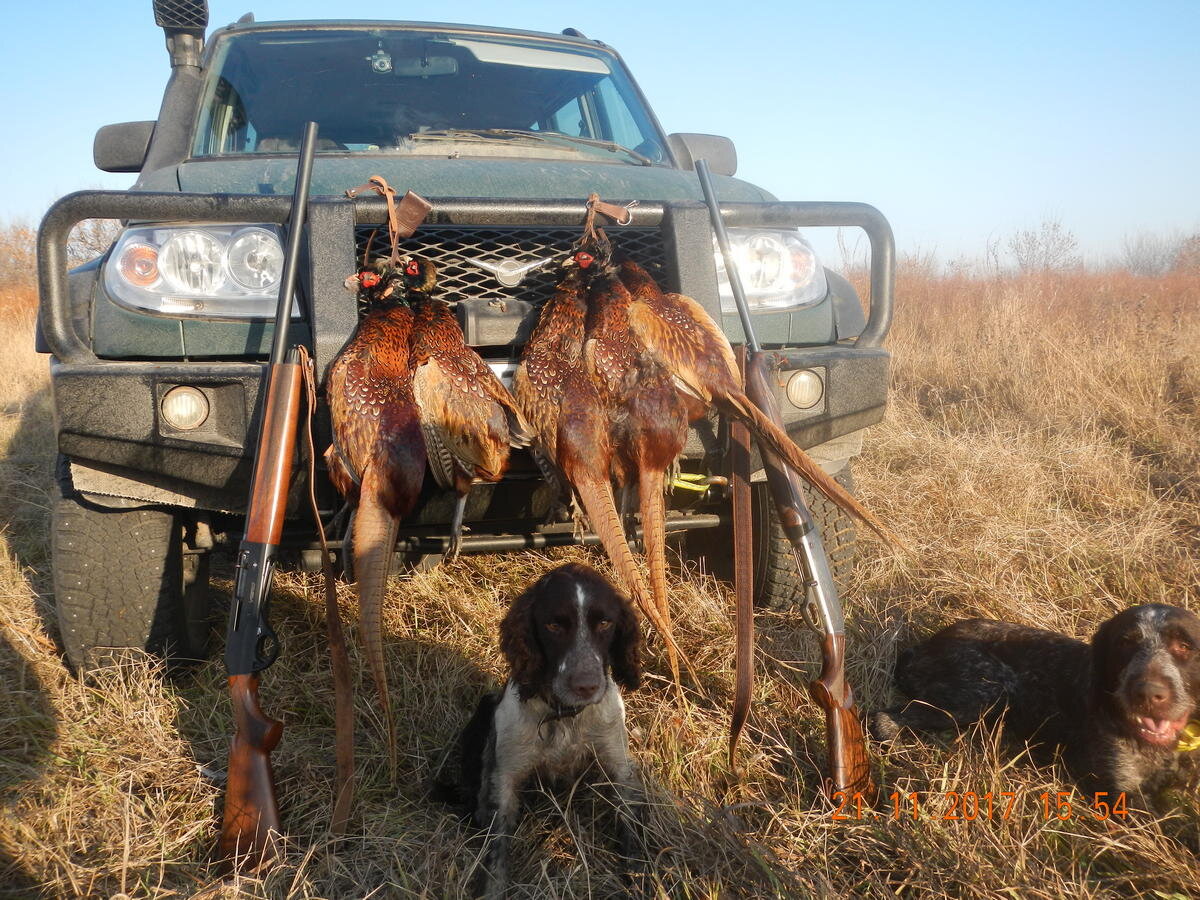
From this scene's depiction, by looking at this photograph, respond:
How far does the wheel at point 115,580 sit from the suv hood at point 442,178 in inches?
44.1

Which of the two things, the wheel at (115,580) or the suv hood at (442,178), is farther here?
the suv hood at (442,178)

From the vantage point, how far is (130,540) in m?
2.79

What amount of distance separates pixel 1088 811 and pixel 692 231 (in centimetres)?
189

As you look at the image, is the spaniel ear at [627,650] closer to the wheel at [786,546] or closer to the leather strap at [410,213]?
the wheel at [786,546]

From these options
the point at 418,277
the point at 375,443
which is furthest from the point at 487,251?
the point at 375,443

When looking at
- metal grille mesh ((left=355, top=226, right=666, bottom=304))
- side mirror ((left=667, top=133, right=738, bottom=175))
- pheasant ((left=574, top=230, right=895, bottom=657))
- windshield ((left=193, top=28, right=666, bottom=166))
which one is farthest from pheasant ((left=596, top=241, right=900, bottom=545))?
side mirror ((left=667, top=133, right=738, bottom=175))

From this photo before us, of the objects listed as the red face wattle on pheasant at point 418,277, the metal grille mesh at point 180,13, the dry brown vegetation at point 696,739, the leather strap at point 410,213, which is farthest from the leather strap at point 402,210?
the metal grille mesh at point 180,13

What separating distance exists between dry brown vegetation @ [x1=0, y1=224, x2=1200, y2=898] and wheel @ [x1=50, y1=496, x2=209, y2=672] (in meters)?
0.12

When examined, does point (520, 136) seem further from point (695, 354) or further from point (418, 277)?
point (695, 354)

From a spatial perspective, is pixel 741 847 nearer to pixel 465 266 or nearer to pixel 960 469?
pixel 465 266

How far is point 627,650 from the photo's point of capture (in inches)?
101

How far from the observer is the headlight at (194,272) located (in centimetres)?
254

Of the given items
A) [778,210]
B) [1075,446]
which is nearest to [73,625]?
[778,210]

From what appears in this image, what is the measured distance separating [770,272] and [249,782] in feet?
7.08
